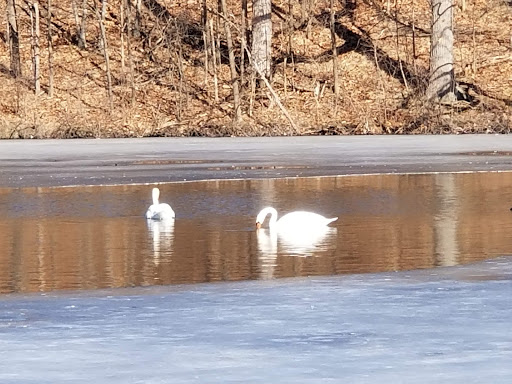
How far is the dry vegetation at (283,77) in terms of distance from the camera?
1314 inches

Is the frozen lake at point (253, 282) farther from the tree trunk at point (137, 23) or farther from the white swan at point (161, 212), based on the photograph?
the tree trunk at point (137, 23)

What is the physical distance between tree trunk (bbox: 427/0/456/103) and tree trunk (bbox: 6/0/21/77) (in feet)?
40.9

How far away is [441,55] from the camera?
1373 inches

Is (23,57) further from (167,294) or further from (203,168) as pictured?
(167,294)

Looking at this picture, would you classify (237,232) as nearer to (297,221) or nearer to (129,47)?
(297,221)

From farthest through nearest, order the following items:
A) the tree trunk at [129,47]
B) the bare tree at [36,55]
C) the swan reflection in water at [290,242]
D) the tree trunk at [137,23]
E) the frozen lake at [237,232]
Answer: the tree trunk at [137,23], the bare tree at [36,55], the tree trunk at [129,47], the swan reflection in water at [290,242], the frozen lake at [237,232]

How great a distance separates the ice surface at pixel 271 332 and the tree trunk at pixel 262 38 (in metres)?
28.0

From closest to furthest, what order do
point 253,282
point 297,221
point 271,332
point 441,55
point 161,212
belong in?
point 271,332 → point 253,282 → point 297,221 → point 161,212 → point 441,55

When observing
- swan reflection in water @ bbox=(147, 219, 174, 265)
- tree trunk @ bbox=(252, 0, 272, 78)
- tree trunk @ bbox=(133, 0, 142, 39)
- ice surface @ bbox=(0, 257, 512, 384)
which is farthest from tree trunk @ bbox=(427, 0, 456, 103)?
ice surface @ bbox=(0, 257, 512, 384)

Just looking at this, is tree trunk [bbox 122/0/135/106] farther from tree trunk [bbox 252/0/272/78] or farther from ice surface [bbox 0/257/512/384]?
ice surface [bbox 0/257/512/384]

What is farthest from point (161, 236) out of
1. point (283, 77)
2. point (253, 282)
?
point (283, 77)

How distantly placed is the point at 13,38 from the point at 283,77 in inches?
337

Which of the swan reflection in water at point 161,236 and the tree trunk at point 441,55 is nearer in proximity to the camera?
the swan reflection in water at point 161,236

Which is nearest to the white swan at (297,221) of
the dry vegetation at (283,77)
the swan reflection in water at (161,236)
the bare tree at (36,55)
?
the swan reflection in water at (161,236)
